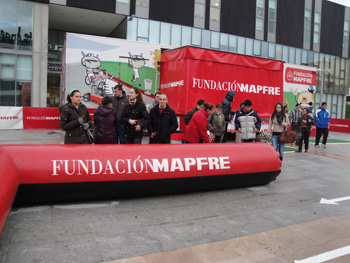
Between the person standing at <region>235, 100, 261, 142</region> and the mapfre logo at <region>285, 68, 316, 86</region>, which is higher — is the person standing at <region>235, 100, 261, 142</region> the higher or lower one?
the lower one

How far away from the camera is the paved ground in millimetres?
3314

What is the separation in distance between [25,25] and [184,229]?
74.8ft

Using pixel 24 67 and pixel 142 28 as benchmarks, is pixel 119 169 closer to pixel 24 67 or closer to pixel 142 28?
pixel 24 67

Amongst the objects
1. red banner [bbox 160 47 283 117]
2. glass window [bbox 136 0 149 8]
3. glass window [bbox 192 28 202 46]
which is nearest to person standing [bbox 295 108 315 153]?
red banner [bbox 160 47 283 117]

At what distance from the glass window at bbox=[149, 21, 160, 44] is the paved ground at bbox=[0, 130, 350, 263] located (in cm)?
2264

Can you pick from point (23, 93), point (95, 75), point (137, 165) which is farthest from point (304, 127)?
point (23, 93)

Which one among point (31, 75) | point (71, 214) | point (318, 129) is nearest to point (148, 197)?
point (71, 214)

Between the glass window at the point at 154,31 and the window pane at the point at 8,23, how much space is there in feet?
34.1

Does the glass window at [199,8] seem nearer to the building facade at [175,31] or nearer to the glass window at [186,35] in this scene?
the building facade at [175,31]

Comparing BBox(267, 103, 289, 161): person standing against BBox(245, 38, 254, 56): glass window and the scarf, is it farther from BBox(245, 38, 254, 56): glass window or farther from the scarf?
BBox(245, 38, 254, 56): glass window

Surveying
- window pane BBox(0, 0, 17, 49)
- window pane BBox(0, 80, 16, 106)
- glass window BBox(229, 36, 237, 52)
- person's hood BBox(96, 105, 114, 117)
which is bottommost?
person's hood BBox(96, 105, 114, 117)

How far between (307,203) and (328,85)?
39834 mm

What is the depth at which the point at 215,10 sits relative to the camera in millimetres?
29156

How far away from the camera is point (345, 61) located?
4169 cm
